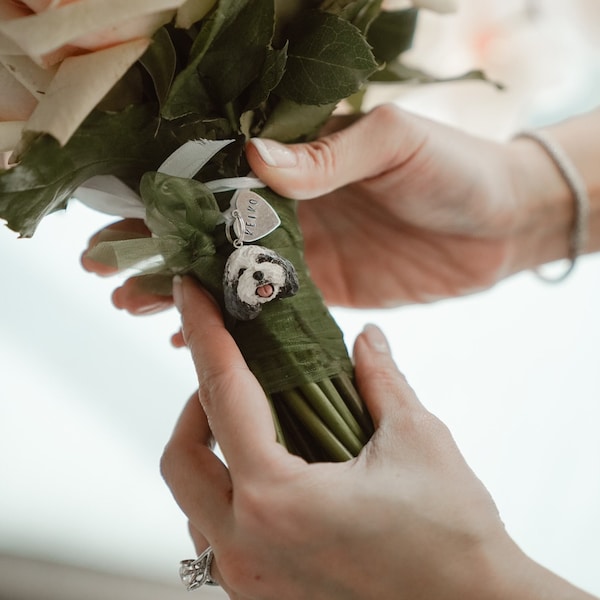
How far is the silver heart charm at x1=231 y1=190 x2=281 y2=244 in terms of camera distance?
0.52 metres

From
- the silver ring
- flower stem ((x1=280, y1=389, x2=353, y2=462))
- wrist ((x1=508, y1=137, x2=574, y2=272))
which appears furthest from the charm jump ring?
wrist ((x1=508, y1=137, x2=574, y2=272))

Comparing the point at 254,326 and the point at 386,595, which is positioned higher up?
the point at 254,326

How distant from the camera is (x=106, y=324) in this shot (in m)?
0.88

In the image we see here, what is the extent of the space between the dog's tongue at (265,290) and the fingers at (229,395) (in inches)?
2.0

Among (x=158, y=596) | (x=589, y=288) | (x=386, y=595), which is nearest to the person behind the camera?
(x=386, y=595)

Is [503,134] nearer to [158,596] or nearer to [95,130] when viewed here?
[95,130]

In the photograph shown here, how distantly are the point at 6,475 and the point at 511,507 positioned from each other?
0.58m

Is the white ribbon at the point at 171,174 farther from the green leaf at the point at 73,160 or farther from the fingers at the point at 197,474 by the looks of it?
the fingers at the point at 197,474

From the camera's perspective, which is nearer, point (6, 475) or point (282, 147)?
point (282, 147)

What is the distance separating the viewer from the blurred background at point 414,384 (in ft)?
2.62

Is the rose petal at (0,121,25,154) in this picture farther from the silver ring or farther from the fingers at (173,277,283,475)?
the silver ring

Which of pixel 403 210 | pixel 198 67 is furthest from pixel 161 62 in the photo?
pixel 403 210

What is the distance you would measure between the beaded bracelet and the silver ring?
1.82 feet

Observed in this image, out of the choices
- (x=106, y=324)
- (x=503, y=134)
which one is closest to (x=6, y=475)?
(x=106, y=324)
